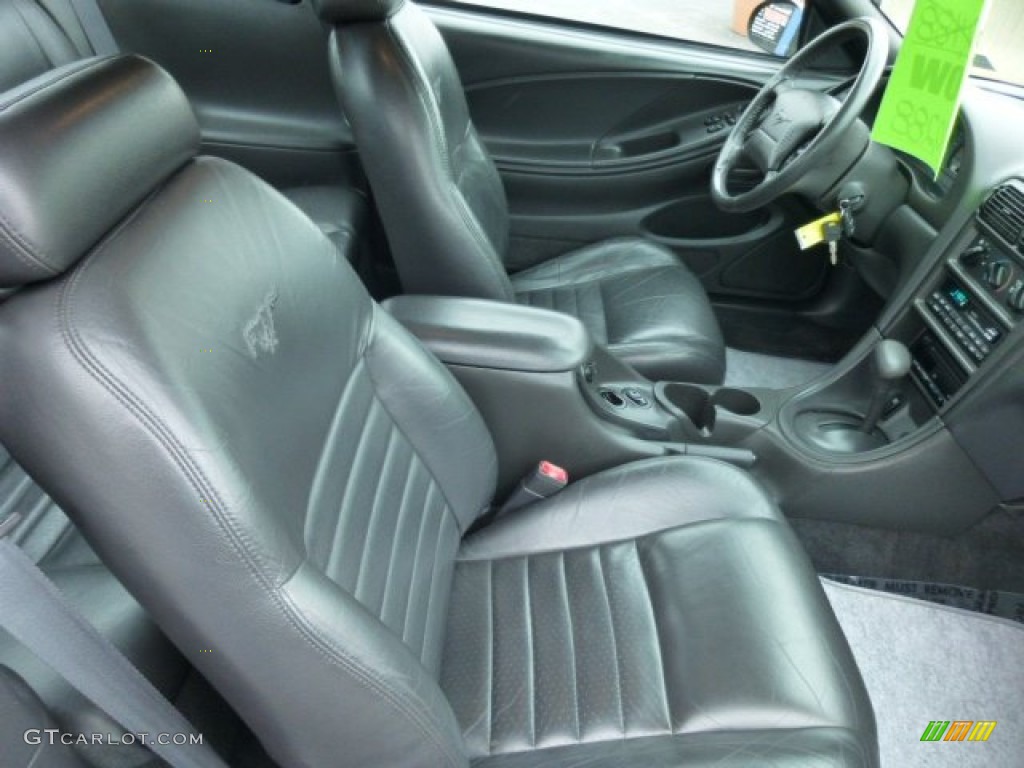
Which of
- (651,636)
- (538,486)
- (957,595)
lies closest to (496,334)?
(538,486)

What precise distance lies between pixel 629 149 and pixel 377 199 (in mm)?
858

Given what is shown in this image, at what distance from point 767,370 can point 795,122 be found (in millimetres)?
811

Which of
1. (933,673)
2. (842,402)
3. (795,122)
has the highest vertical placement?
(795,122)

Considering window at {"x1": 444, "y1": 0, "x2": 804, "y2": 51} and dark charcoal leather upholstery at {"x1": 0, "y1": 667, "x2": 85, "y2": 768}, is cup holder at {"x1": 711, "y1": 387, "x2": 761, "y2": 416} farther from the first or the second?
dark charcoal leather upholstery at {"x1": 0, "y1": 667, "x2": 85, "y2": 768}

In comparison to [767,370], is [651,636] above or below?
above

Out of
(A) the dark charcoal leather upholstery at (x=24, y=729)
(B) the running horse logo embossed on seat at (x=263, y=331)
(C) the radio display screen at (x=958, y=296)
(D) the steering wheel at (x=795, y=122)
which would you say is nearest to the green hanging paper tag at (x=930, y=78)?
(D) the steering wheel at (x=795, y=122)

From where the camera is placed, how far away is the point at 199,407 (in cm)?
60

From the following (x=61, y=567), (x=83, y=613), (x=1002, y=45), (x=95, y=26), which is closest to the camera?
(x=83, y=613)

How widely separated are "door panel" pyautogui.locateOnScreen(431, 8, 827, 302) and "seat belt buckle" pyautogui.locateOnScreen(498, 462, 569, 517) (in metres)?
0.94

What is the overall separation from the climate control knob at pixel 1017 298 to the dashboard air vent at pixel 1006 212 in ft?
0.23

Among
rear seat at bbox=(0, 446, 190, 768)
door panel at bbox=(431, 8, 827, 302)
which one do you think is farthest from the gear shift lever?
rear seat at bbox=(0, 446, 190, 768)

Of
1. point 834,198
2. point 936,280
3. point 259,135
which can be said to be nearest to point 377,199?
point 259,135

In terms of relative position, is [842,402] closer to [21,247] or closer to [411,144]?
[411,144]

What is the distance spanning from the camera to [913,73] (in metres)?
1.19
